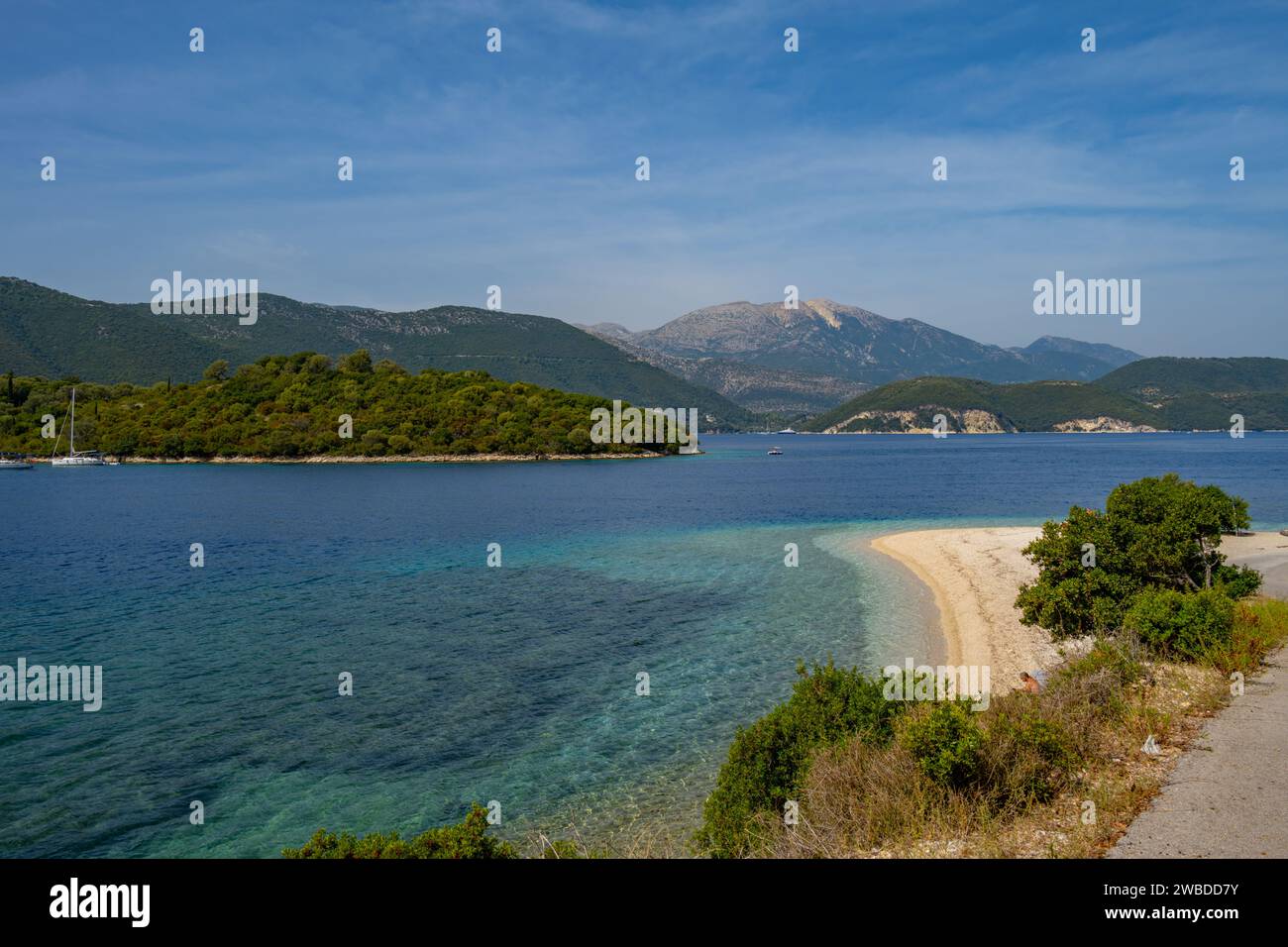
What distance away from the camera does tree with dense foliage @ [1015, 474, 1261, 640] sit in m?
22.4

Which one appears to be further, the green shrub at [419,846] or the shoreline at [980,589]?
the shoreline at [980,589]

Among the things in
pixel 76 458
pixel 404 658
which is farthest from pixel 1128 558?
pixel 76 458

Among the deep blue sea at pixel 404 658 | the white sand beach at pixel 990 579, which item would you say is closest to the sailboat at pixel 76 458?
the deep blue sea at pixel 404 658

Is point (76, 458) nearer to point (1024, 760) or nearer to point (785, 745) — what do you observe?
point (785, 745)

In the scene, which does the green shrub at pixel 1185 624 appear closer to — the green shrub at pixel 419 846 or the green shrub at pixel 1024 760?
the green shrub at pixel 1024 760

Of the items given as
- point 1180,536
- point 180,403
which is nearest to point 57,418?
point 180,403

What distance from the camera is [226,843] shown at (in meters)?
12.9

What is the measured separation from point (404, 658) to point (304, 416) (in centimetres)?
15325

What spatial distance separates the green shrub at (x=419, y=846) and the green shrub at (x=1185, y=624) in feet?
47.4

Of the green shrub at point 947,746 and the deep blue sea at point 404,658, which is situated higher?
the green shrub at point 947,746

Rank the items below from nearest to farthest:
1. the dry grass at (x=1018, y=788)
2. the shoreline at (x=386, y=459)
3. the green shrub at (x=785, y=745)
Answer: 1. the dry grass at (x=1018, y=788)
2. the green shrub at (x=785, y=745)
3. the shoreline at (x=386, y=459)

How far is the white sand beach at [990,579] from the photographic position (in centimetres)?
2291

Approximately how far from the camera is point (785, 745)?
12.0 meters
